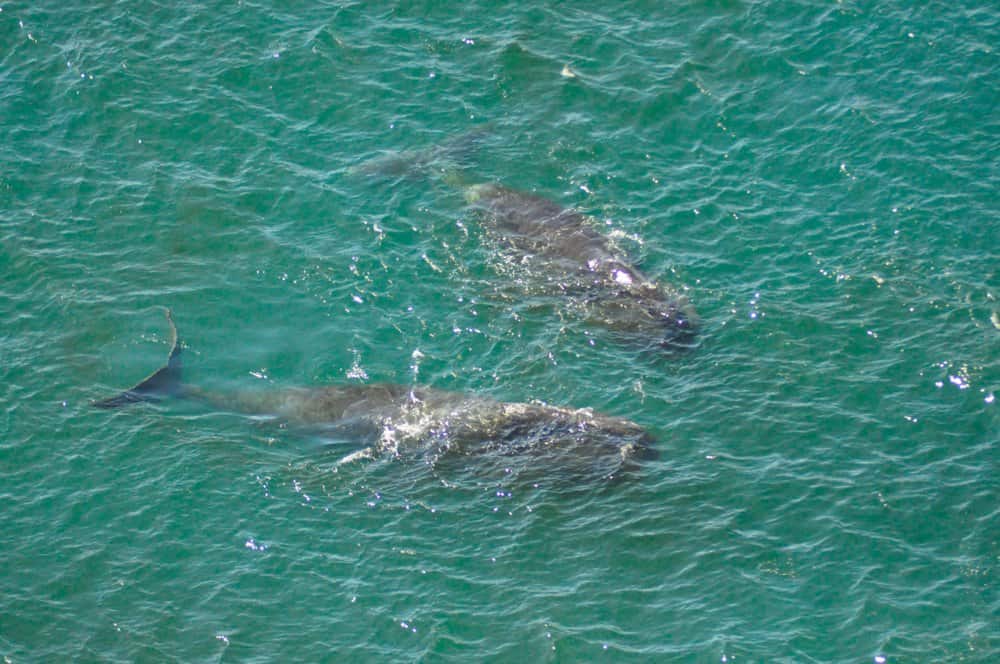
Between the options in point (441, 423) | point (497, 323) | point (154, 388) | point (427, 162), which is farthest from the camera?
point (427, 162)

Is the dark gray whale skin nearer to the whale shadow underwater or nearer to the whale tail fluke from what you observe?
the whale shadow underwater

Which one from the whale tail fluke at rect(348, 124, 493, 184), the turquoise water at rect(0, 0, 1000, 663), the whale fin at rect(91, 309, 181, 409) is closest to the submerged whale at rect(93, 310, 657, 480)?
the whale fin at rect(91, 309, 181, 409)

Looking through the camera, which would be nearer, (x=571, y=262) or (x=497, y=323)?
(x=497, y=323)

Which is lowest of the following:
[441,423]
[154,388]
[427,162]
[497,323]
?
[154,388]

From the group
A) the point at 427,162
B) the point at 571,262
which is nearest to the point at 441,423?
the point at 571,262

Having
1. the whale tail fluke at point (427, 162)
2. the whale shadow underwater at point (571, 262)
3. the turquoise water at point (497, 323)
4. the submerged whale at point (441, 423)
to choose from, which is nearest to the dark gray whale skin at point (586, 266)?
the whale shadow underwater at point (571, 262)

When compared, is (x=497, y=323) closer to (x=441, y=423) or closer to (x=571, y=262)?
(x=571, y=262)

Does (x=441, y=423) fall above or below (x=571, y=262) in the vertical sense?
below
